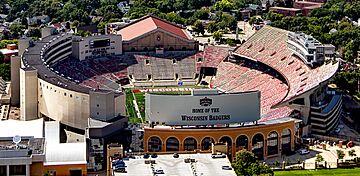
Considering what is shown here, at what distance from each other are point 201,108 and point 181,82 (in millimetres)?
33927

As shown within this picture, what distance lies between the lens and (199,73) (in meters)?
104

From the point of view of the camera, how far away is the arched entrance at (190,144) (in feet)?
225

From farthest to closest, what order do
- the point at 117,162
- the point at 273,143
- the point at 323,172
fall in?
1. the point at 273,143
2. the point at 323,172
3. the point at 117,162

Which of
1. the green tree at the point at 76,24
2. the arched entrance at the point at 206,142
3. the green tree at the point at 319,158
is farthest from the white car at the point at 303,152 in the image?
the green tree at the point at 76,24

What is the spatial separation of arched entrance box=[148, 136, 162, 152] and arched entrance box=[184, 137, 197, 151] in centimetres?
211

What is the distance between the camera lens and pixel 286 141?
235 ft

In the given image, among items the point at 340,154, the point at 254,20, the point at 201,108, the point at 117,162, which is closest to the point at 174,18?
the point at 254,20

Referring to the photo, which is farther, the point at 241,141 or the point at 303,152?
the point at 303,152

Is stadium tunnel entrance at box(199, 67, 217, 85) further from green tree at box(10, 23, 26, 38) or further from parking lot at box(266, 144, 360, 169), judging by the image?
green tree at box(10, 23, 26, 38)

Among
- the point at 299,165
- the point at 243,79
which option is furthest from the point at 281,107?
the point at 243,79

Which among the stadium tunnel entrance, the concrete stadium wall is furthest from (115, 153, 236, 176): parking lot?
the stadium tunnel entrance

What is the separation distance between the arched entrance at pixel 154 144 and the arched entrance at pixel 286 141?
34.6 ft

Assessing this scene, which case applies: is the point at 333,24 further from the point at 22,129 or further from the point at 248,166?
the point at 22,129

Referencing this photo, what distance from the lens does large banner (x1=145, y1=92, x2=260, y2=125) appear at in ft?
223
